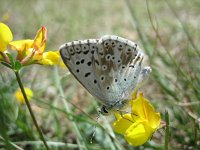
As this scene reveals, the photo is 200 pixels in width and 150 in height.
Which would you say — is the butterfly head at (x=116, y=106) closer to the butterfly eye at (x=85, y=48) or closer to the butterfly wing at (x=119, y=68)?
the butterfly wing at (x=119, y=68)

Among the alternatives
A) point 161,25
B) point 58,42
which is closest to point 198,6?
point 161,25

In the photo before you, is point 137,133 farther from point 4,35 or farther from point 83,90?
point 83,90

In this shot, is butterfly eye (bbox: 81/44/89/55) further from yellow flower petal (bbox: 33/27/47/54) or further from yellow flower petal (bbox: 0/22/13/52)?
yellow flower petal (bbox: 0/22/13/52)

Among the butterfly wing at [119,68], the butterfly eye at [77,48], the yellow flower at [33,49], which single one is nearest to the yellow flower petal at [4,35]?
the yellow flower at [33,49]

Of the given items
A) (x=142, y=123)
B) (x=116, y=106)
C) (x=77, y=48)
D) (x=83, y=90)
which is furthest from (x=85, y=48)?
(x=83, y=90)

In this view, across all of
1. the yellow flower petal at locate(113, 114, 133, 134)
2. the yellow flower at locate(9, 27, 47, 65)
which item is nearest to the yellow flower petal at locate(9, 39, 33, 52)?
the yellow flower at locate(9, 27, 47, 65)

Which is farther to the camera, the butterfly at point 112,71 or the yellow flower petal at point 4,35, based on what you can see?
the butterfly at point 112,71

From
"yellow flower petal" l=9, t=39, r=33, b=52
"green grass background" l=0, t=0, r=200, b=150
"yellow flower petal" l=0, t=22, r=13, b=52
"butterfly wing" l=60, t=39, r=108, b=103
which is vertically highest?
"yellow flower petal" l=0, t=22, r=13, b=52
